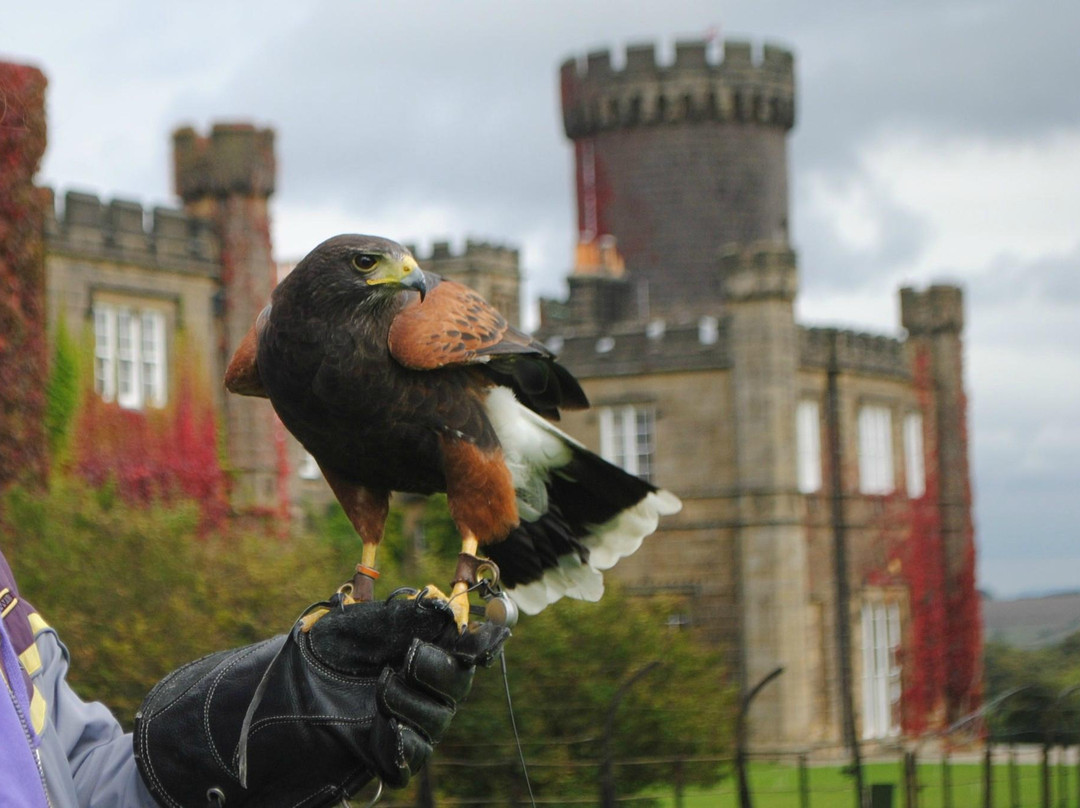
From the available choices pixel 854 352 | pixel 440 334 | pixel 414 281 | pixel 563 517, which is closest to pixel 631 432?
pixel 854 352

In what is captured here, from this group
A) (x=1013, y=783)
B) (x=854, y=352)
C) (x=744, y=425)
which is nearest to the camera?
(x=1013, y=783)

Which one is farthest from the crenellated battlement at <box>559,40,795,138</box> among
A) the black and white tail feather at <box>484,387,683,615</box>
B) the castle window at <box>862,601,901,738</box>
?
the black and white tail feather at <box>484,387,683,615</box>

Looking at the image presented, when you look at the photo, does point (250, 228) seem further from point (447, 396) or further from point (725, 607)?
point (447, 396)

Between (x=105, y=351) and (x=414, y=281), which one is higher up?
(x=105, y=351)

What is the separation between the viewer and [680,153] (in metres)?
43.4

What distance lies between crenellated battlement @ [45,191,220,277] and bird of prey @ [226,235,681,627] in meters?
22.5

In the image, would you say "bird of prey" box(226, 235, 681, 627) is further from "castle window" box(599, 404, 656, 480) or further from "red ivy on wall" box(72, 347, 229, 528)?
"castle window" box(599, 404, 656, 480)

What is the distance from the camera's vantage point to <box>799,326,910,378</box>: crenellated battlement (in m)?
32.9

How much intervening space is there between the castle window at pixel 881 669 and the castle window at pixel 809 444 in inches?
106

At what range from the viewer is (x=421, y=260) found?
108 ft

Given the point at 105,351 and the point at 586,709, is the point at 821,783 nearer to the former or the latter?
the point at 586,709

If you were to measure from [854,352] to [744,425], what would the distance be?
4123 mm

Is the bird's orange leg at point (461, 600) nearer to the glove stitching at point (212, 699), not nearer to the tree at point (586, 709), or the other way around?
the glove stitching at point (212, 699)

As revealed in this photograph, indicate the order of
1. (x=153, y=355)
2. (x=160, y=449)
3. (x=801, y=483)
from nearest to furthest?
1. (x=160, y=449)
2. (x=153, y=355)
3. (x=801, y=483)
